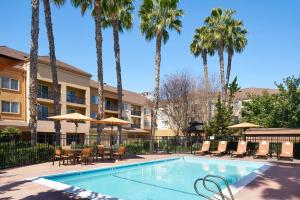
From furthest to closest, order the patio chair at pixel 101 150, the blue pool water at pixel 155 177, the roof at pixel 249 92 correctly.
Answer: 1. the roof at pixel 249 92
2. the patio chair at pixel 101 150
3. the blue pool water at pixel 155 177

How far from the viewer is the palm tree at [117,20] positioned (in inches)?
1013

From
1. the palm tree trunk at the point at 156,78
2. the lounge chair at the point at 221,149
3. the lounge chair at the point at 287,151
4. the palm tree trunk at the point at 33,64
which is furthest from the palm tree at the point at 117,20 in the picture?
the lounge chair at the point at 287,151

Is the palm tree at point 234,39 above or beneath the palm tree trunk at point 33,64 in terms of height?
above

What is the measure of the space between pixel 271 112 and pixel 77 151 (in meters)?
28.3

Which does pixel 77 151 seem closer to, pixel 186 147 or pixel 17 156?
pixel 17 156

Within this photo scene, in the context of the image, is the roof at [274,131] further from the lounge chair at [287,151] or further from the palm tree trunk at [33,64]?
the palm tree trunk at [33,64]

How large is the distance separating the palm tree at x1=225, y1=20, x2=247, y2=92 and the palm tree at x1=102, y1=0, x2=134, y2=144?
38.3 ft

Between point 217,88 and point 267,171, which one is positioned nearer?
point 267,171

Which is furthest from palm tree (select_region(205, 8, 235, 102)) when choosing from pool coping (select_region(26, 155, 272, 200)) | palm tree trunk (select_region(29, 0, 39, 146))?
palm tree trunk (select_region(29, 0, 39, 146))


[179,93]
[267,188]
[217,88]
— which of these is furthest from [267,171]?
[217,88]

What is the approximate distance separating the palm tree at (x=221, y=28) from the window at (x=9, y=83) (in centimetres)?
2322

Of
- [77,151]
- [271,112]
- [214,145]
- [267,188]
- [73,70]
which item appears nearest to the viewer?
[267,188]

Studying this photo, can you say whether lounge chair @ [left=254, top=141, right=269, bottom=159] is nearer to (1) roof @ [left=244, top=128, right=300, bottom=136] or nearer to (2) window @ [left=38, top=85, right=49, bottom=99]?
(1) roof @ [left=244, top=128, right=300, bottom=136]

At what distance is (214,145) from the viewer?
24.1 m
